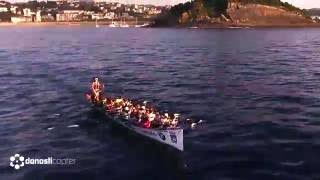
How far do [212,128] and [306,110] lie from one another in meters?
15.2

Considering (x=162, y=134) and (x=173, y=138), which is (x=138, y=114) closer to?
(x=162, y=134)

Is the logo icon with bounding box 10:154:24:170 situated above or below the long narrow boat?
below

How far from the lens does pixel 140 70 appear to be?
10469 cm

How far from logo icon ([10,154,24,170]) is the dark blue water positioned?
0.73m

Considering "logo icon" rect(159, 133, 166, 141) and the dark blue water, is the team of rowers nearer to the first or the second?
"logo icon" rect(159, 133, 166, 141)

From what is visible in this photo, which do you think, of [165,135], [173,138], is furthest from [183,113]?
[173,138]

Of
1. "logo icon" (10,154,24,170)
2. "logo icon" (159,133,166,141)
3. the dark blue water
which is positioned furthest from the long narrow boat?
"logo icon" (10,154,24,170)

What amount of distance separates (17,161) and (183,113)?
2362 cm

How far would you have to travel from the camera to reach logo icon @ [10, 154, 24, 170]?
45.2m

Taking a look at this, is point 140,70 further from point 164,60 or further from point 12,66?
point 12,66

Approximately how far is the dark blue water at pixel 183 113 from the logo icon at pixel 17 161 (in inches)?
28.6

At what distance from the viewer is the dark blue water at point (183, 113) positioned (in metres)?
43.7

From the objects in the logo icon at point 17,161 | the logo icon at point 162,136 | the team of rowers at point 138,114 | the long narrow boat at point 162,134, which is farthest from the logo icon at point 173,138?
the logo icon at point 17,161

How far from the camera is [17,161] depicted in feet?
152
